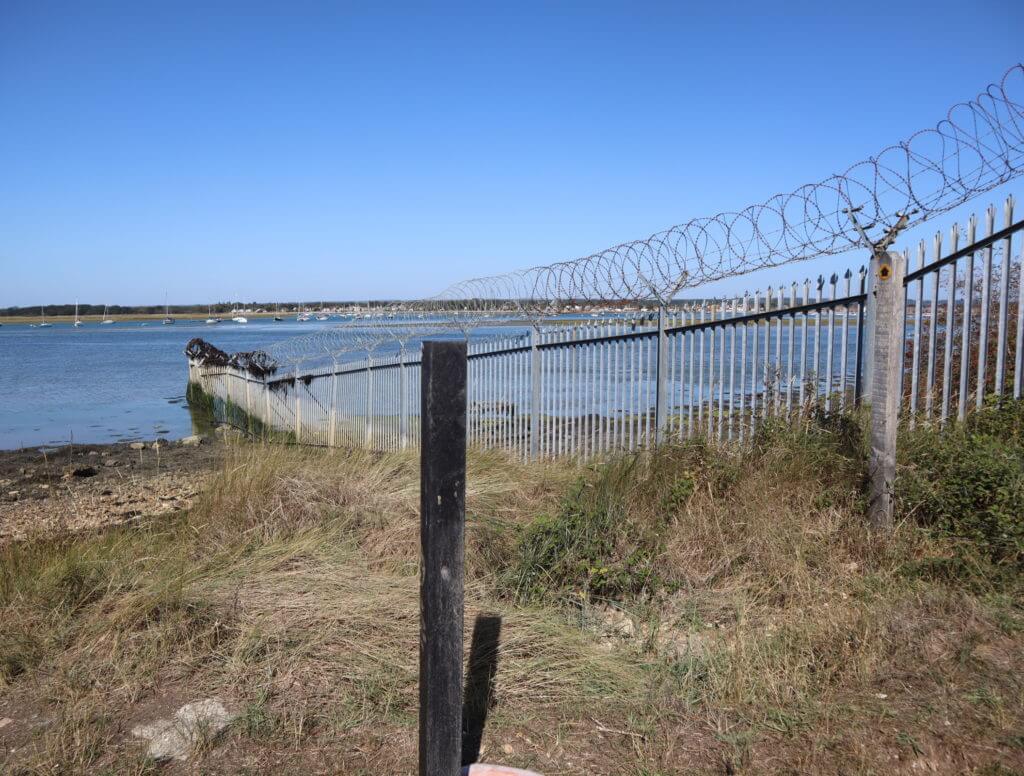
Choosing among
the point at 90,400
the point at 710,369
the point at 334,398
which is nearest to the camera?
the point at 710,369

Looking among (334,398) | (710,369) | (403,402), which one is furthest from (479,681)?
(334,398)

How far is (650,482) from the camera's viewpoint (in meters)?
5.88

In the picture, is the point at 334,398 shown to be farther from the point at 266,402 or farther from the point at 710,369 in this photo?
the point at 710,369

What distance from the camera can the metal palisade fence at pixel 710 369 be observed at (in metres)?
5.62

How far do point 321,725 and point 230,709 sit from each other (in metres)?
0.46

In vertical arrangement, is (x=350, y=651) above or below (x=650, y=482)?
below

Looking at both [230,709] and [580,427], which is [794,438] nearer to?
[580,427]

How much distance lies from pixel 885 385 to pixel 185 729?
4.41 meters

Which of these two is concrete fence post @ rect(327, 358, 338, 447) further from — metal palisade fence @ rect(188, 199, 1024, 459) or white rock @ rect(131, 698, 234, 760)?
white rock @ rect(131, 698, 234, 760)

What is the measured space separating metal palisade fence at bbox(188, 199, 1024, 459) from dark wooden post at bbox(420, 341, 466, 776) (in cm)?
369

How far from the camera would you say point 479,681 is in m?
3.73

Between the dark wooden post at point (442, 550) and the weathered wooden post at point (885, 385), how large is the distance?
3279 millimetres

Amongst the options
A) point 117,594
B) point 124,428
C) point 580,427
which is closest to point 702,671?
point 117,594

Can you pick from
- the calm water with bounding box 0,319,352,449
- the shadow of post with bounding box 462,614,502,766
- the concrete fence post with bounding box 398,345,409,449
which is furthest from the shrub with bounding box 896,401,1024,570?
the calm water with bounding box 0,319,352,449
